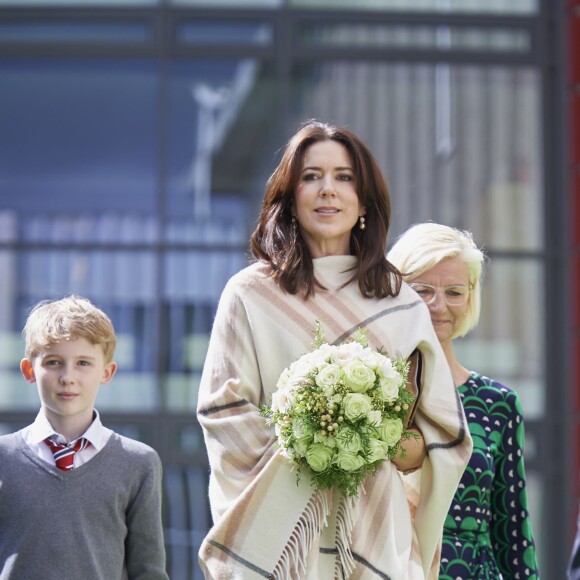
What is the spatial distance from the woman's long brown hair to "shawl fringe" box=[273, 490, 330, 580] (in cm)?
62

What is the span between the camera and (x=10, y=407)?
30.4ft

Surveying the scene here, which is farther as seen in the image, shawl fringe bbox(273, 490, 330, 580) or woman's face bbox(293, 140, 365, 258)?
woman's face bbox(293, 140, 365, 258)

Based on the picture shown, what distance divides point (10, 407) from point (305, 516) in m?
5.96

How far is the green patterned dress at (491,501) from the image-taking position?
4234 mm

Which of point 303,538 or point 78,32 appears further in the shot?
point 78,32

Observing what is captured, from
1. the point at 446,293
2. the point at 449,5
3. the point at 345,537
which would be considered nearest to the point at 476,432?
the point at 446,293

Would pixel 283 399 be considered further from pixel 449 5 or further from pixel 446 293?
pixel 449 5

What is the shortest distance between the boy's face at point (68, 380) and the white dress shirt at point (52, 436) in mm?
23

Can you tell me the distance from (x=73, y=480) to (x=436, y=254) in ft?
4.65

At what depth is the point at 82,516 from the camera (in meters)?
3.72

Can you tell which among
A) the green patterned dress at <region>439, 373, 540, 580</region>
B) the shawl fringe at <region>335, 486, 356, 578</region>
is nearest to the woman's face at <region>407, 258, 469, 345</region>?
the green patterned dress at <region>439, 373, 540, 580</region>

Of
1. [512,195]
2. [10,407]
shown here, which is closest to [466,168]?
[512,195]

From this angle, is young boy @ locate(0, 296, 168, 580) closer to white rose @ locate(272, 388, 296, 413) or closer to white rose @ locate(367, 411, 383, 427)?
white rose @ locate(272, 388, 296, 413)

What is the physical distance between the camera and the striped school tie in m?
3.77
